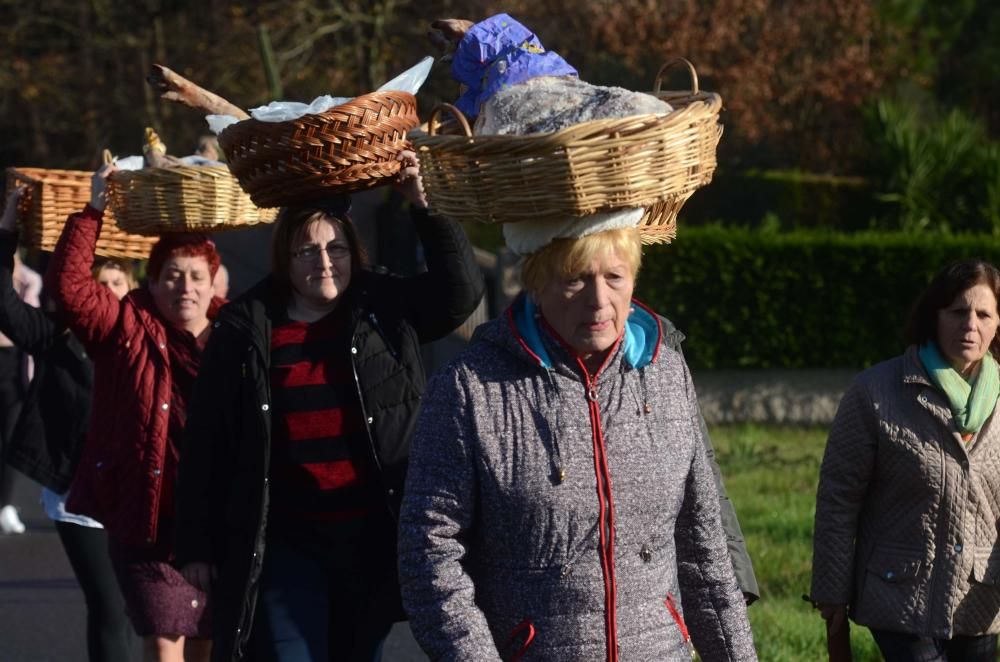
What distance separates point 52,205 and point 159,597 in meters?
1.48

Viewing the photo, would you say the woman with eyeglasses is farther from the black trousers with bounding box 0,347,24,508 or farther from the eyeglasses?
the black trousers with bounding box 0,347,24,508

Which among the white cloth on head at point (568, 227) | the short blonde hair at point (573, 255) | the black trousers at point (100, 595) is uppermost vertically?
the white cloth on head at point (568, 227)

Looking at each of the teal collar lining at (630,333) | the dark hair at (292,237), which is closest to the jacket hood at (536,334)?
the teal collar lining at (630,333)

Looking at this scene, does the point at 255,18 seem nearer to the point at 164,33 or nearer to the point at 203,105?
the point at 164,33

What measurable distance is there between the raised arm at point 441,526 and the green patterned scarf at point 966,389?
2.03m

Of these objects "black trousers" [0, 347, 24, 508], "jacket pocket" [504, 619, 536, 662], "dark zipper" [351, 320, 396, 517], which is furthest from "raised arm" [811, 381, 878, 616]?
"black trousers" [0, 347, 24, 508]

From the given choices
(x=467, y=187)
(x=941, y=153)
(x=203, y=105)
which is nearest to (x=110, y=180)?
(x=203, y=105)

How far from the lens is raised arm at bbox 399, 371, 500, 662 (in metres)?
3.11

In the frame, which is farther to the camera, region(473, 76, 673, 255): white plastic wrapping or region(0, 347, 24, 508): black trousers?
region(0, 347, 24, 508): black trousers

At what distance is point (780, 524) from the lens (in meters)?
8.58

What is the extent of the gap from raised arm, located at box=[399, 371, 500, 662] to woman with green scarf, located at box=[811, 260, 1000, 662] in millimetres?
1921

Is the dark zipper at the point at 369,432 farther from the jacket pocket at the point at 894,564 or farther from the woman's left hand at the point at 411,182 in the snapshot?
the jacket pocket at the point at 894,564

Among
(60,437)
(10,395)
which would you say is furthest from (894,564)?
(10,395)

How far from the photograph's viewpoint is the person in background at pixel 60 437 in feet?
18.5
